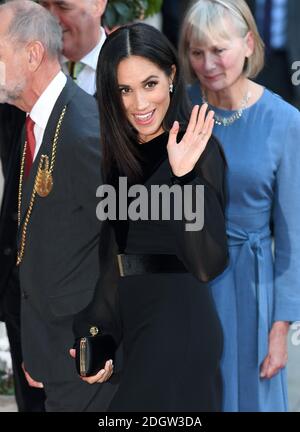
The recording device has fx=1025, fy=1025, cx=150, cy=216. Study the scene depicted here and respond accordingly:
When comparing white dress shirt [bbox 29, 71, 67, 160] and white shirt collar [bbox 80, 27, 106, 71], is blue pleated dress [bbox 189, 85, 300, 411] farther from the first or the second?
white shirt collar [bbox 80, 27, 106, 71]

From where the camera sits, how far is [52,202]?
306 cm

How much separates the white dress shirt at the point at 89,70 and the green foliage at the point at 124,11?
878 millimetres

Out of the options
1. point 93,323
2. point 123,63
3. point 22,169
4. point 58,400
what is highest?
point 123,63

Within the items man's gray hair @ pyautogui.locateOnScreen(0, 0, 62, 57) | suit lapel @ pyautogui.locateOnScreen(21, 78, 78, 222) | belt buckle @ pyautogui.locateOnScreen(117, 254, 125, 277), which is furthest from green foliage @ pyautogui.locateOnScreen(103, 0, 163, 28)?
belt buckle @ pyautogui.locateOnScreen(117, 254, 125, 277)

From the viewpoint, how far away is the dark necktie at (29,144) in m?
3.22

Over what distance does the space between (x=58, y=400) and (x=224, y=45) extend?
3.97ft

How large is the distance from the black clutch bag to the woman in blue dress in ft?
1.40

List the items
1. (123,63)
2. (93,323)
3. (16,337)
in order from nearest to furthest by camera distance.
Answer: (123,63) → (93,323) → (16,337)

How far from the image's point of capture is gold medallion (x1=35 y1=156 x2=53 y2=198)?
120 inches

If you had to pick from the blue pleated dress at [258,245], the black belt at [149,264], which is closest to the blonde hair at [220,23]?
the blue pleated dress at [258,245]

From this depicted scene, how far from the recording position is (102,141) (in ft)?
8.99

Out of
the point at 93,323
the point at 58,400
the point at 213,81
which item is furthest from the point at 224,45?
the point at 58,400

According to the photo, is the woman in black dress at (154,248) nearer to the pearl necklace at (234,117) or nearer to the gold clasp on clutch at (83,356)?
the gold clasp on clutch at (83,356)

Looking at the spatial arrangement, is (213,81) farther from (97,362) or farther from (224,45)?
(97,362)
